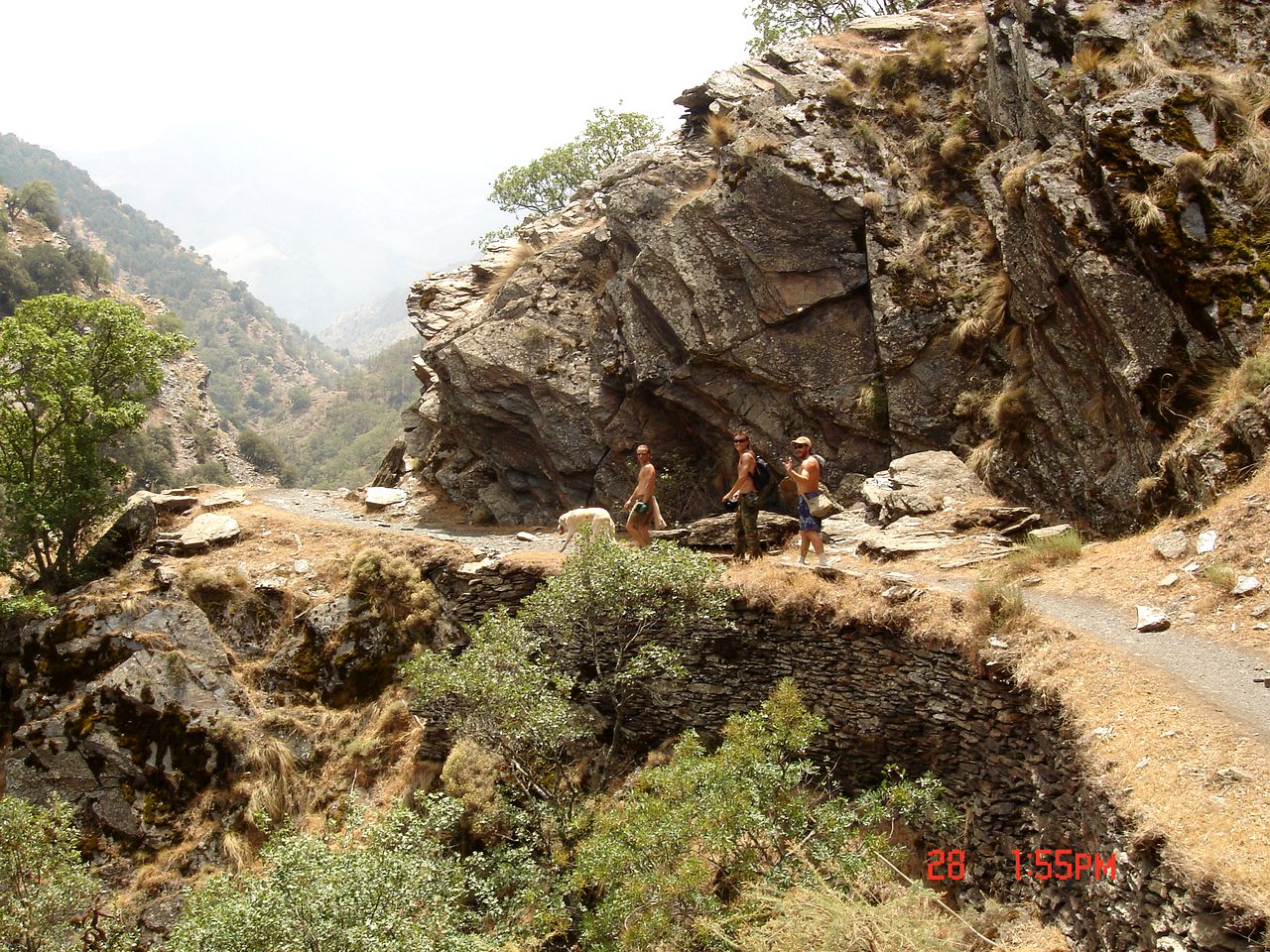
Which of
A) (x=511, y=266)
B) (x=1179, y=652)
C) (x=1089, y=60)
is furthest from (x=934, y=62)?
(x=1179, y=652)

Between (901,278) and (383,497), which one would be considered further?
A: (383,497)

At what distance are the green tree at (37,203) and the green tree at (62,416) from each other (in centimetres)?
6706

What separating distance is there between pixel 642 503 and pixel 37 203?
8001cm

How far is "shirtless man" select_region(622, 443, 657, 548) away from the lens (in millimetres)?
13070

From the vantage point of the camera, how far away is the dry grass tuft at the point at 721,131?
60.6ft

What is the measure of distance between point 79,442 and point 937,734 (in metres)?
16.6

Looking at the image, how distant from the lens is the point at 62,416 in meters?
17.0

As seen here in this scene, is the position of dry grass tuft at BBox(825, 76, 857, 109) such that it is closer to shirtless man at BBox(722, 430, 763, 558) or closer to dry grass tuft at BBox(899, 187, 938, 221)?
dry grass tuft at BBox(899, 187, 938, 221)

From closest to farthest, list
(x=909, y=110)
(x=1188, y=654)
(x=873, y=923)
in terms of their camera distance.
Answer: (x=873, y=923), (x=1188, y=654), (x=909, y=110)

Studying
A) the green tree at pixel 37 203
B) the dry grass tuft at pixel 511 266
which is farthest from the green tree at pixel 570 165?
the green tree at pixel 37 203

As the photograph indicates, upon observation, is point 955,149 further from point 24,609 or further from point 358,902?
point 24,609

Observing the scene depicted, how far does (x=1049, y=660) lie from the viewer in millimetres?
8516

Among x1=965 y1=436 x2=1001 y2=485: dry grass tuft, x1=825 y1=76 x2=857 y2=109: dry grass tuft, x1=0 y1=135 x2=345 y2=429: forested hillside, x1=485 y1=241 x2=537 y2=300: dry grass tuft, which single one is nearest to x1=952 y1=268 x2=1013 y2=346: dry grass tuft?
x1=965 y1=436 x2=1001 y2=485: dry grass tuft

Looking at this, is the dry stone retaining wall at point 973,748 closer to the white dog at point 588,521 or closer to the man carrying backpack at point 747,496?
the man carrying backpack at point 747,496
